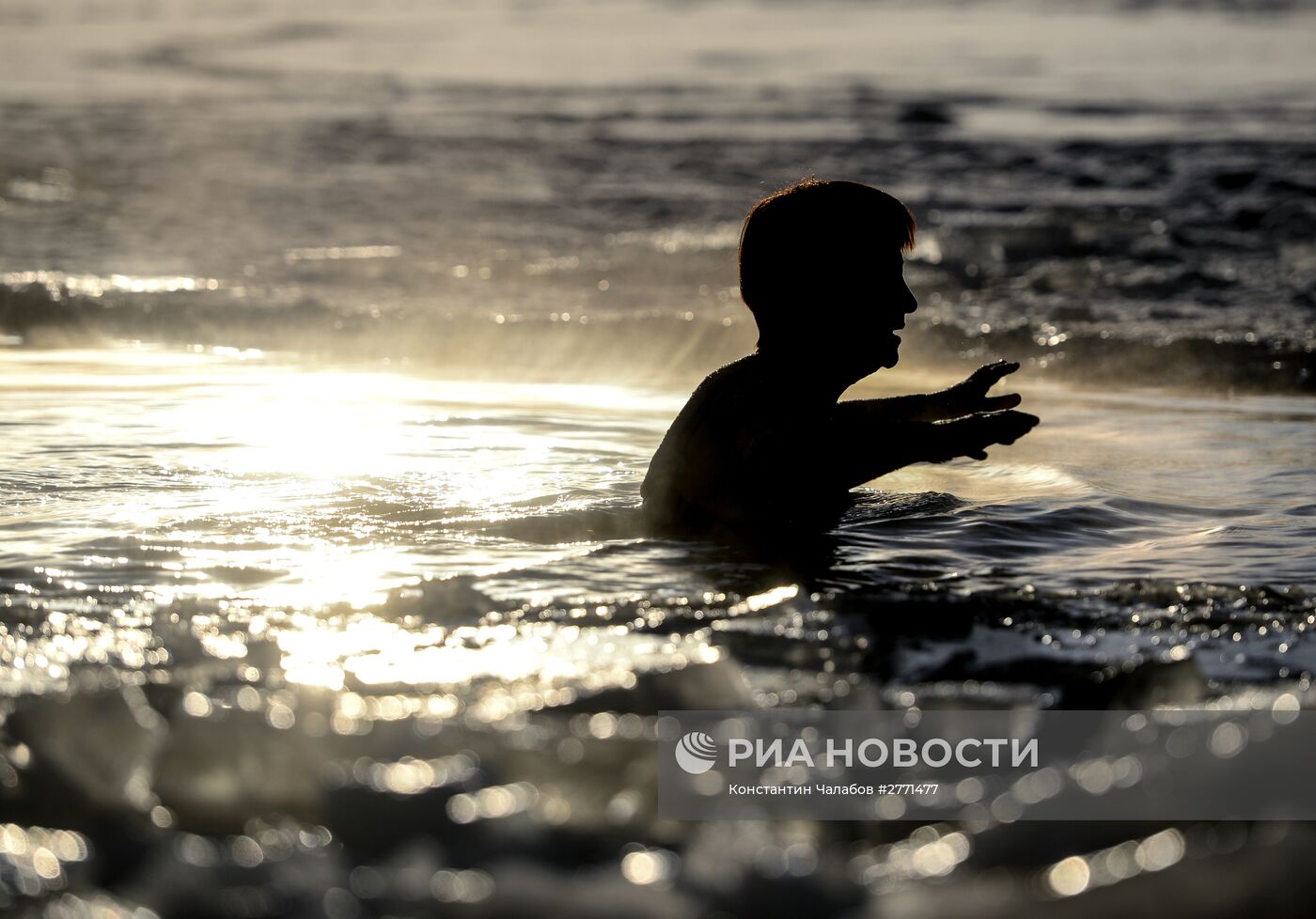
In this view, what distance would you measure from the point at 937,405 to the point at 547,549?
46.1 inches

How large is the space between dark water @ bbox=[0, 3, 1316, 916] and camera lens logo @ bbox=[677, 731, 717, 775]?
6 centimetres

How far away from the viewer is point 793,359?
→ 3.88m

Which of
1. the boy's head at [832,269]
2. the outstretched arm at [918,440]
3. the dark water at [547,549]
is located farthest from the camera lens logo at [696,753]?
the boy's head at [832,269]

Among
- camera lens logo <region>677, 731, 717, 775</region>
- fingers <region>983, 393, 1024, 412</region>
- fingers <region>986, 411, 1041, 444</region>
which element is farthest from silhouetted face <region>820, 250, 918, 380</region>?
camera lens logo <region>677, 731, 717, 775</region>

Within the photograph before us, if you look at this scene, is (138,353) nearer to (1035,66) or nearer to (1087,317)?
(1087,317)

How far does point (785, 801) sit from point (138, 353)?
21.1 ft

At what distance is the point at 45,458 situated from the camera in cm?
478

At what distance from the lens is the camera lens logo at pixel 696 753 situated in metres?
2.17

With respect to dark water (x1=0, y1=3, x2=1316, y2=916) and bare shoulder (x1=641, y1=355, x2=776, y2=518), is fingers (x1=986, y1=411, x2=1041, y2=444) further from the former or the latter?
bare shoulder (x1=641, y1=355, x2=776, y2=518)

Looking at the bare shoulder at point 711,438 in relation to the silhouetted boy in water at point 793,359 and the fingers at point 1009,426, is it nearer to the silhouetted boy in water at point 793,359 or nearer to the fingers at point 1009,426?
the silhouetted boy in water at point 793,359

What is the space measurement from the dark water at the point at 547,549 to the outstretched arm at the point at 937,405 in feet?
0.99

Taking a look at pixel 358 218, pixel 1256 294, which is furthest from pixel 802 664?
pixel 358 218

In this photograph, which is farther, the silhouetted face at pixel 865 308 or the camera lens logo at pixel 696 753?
the silhouetted face at pixel 865 308

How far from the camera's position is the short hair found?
384 cm
